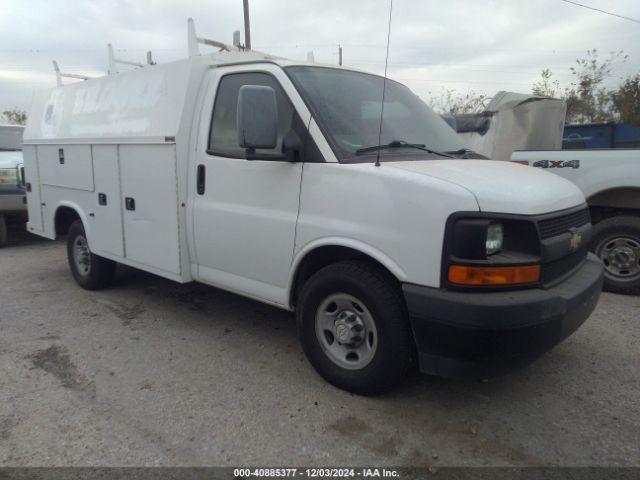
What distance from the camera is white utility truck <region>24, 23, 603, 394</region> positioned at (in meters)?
2.64

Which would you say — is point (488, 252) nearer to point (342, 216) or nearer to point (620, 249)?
point (342, 216)

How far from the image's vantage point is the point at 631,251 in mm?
5180

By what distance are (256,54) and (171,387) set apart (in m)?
2.66

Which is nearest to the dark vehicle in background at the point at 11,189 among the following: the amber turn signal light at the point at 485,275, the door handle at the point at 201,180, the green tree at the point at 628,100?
the door handle at the point at 201,180

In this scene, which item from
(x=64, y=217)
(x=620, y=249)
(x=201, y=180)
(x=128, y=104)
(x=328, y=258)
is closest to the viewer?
(x=328, y=258)

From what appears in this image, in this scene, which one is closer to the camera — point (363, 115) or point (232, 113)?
point (363, 115)

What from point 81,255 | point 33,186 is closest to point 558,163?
point 81,255

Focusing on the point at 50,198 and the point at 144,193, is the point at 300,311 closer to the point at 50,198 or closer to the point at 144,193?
the point at 144,193

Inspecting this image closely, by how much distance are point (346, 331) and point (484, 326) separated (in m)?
0.92

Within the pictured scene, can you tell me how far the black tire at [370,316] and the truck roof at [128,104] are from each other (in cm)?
159

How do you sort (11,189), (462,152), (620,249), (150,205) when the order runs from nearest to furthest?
(462,152), (150,205), (620,249), (11,189)

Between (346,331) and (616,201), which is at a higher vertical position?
(616,201)

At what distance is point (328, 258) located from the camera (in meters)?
3.37

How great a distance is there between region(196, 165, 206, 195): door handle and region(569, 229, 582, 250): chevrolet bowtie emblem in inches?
102
